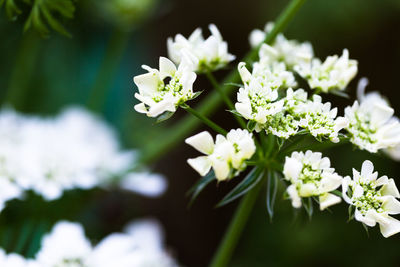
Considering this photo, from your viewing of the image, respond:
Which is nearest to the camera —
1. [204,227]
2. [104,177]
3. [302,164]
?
[302,164]

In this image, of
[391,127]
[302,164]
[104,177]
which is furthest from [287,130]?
[104,177]

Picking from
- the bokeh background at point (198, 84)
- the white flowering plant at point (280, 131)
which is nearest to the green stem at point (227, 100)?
the white flowering plant at point (280, 131)

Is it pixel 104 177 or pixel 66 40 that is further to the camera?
pixel 66 40

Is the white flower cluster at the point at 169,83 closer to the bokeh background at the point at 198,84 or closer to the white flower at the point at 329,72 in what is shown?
the white flower at the point at 329,72

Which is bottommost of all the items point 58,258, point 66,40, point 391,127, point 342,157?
point 342,157

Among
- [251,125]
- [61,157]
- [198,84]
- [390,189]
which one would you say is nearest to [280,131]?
[251,125]

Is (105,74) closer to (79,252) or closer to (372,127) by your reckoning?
(79,252)

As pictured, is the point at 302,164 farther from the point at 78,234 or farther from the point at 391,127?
the point at 78,234
